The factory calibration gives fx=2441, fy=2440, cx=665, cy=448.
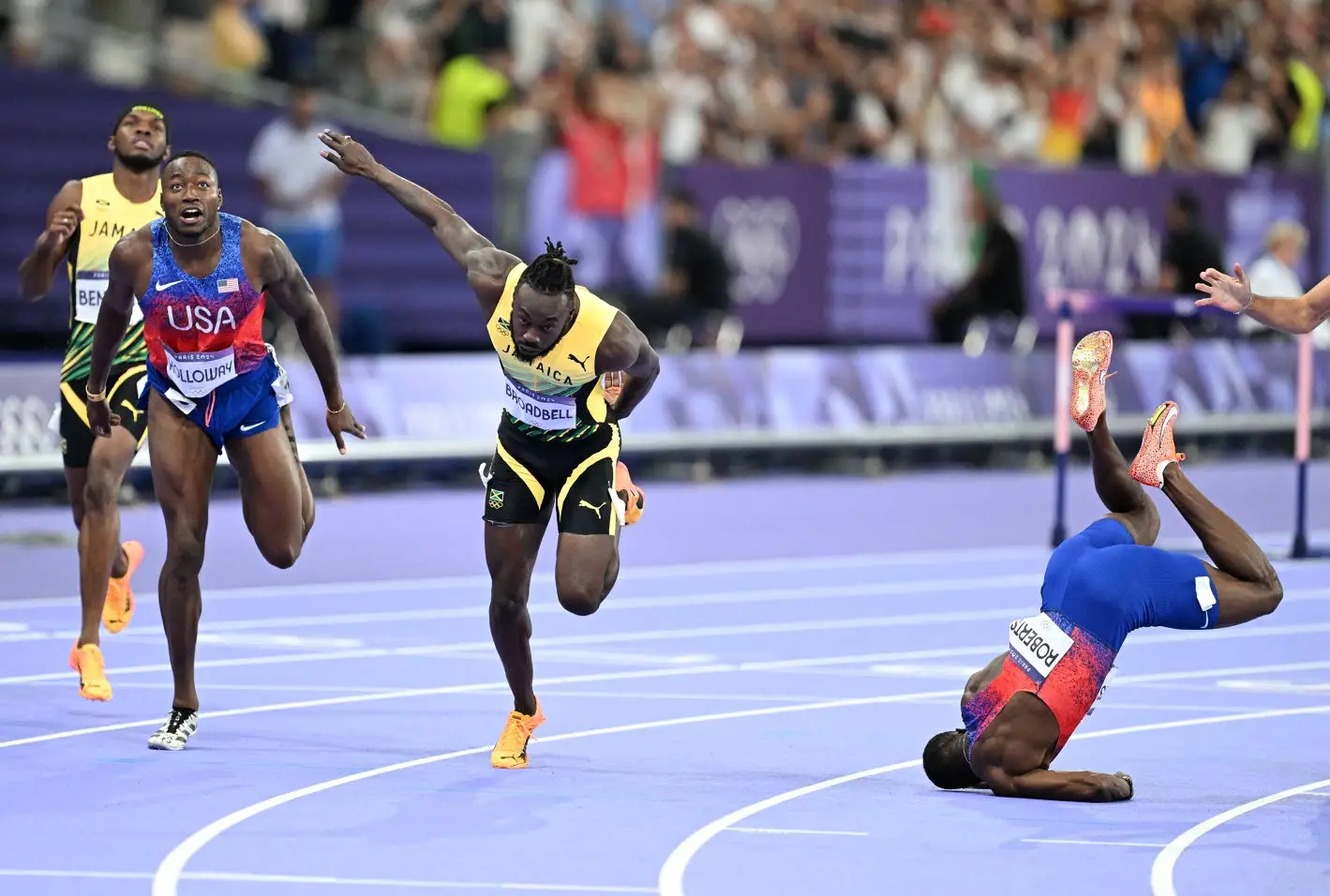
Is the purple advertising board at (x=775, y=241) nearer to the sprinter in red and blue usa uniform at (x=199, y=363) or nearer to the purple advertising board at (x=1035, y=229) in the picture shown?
the purple advertising board at (x=1035, y=229)

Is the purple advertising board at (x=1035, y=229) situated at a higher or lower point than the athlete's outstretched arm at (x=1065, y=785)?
higher

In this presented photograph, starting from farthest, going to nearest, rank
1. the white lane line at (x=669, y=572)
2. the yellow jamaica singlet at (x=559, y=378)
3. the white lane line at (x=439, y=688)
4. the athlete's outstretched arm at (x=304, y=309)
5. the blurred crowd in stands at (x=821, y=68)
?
the blurred crowd in stands at (x=821, y=68), the white lane line at (x=669, y=572), the white lane line at (x=439, y=688), the athlete's outstretched arm at (x=304, y=309), the yellow jamaica singlet at (x=559, y=378)

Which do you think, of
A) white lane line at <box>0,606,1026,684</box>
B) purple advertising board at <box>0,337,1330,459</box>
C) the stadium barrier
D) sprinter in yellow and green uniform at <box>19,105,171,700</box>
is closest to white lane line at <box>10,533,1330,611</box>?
white lane line at <box>0,606,1026,684</box>

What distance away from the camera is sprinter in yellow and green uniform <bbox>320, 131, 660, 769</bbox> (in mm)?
9055

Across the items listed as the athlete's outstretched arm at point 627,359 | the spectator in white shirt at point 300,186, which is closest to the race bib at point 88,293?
the athlete's outstretched arm at point 627,359

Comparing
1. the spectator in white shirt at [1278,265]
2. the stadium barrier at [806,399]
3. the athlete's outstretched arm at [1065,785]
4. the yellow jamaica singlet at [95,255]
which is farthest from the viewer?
the spectator in white shirt at [1278,265]

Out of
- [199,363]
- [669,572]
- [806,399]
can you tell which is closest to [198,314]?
[199,363]

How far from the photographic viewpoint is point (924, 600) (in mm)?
14023

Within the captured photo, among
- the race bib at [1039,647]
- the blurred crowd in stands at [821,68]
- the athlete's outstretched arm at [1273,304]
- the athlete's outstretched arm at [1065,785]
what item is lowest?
the athlete's outstretched arm at [1065,785]

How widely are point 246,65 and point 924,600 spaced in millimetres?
8386

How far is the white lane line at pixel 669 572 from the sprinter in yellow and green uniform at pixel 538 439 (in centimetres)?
463

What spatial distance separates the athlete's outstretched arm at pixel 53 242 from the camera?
1077cm

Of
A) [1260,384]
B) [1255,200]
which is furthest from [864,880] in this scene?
[1255,200]

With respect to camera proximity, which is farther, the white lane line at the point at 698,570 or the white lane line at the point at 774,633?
the white lane line at the point at 698,570
